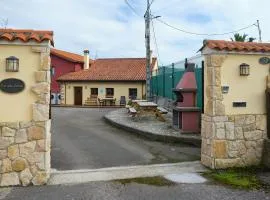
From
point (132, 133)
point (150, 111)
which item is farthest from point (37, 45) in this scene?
point (150, 111)

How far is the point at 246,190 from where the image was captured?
6.41 metres

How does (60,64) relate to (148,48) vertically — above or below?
above

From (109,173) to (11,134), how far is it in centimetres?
213

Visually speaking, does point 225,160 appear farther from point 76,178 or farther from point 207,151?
point 76,178

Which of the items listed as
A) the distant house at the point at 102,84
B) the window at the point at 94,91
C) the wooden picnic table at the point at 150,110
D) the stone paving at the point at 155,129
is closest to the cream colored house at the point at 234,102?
the stone paving at the point at 155,129

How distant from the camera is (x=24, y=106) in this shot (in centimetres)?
676

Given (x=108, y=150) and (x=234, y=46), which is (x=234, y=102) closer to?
(x=234, y=46)

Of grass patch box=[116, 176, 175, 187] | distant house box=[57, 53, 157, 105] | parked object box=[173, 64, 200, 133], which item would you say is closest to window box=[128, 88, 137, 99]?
distant house box=[57, 53, 157, 105]

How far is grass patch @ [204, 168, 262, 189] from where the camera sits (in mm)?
6711

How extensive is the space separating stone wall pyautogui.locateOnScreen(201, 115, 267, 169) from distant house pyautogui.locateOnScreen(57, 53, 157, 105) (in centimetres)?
2466

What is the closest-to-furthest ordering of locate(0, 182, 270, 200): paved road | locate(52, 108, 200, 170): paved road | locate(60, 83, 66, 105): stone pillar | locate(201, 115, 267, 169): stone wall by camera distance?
1. locate(0, 182, 270, 200): paved road
2. locate(201, 115, 267, 169): stone wall
3. locate(52, 108, 200, 170): paved road
4. locate(60, 83, 66, 105): stone pillar

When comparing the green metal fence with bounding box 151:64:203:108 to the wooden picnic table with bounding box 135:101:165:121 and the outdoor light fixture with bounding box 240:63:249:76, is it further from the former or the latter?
the outdoor light fixture with bounding box 240:63:249:76

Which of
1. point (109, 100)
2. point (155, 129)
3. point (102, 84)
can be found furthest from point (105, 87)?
point (155, 129)

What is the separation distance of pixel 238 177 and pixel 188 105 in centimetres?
516
